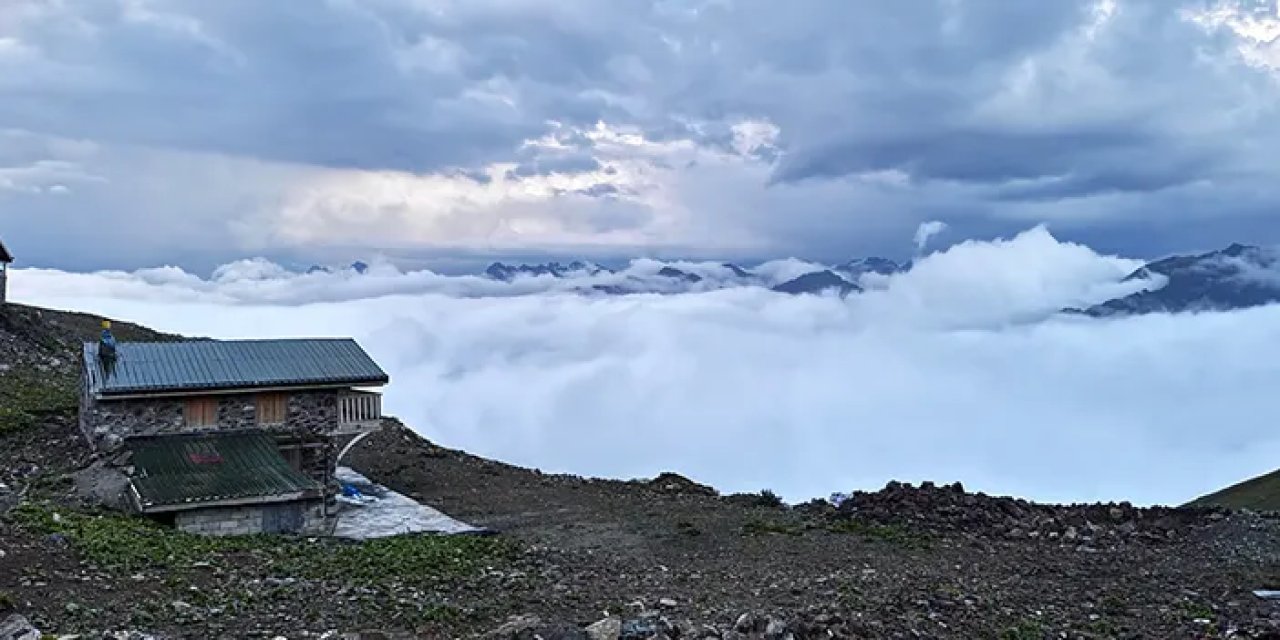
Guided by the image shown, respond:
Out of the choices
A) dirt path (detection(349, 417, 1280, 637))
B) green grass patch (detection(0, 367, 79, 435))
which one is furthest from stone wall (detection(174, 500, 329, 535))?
green grass patch (detection(0, 367, 79, 435))

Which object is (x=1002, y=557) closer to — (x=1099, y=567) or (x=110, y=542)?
(x=1099, y=567)

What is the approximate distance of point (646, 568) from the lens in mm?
21516

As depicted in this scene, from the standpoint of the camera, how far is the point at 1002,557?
24.4 meters

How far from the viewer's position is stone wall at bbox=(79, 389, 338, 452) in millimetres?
25984

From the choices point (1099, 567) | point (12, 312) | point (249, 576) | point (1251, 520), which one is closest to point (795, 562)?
point (1099, 567)

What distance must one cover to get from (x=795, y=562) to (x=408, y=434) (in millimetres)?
24567

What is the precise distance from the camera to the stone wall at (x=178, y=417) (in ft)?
85.3

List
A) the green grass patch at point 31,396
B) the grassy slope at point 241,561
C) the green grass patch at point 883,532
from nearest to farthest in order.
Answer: the grassy slope at point 241,561 → the green grass patch at point 883,532 → the green grass patch at point 31,396

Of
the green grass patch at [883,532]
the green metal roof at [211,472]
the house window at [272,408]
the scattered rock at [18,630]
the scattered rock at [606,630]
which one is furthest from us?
the house window at [272,408]

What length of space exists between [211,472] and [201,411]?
3.04 meters

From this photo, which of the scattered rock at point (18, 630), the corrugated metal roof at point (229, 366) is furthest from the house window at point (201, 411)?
the scattered rock at point (18, 630)

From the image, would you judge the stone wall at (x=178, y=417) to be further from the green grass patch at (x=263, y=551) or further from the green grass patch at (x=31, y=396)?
the green grass patch at (x=263, y=551)

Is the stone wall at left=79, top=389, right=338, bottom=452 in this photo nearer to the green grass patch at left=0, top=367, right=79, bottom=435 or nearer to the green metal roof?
the green metal roof

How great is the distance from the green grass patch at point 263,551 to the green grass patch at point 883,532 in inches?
395
